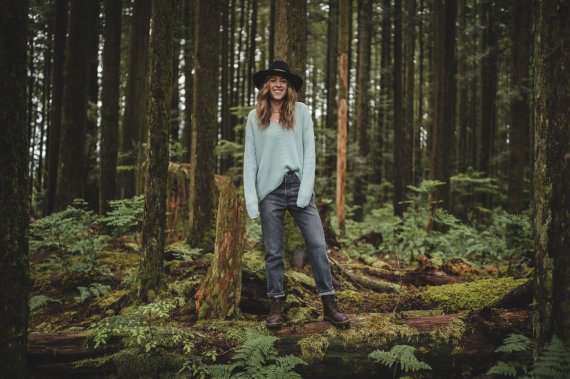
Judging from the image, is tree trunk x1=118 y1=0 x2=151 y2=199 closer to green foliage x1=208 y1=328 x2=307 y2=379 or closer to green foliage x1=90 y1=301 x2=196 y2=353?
green foliage x1=90 y1=301 x2=196 y2=353

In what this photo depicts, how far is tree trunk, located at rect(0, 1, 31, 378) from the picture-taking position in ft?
9.61

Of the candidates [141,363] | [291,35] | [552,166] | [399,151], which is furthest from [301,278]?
[399,151]

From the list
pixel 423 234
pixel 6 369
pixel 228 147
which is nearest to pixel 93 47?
pixel 228 147

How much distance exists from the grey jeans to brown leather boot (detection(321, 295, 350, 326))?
0.39 feet

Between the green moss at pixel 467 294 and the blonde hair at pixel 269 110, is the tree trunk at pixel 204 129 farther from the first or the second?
the green moss at pixel 467 294

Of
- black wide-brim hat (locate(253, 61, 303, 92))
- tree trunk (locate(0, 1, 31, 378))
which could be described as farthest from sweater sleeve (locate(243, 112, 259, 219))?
tree trunk (locate(0, 1, 31, 378))

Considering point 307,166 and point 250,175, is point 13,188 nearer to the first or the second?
point 250,175

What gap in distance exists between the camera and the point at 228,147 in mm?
19172

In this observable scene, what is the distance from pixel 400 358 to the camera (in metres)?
3.61

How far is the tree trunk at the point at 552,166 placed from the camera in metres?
3.11

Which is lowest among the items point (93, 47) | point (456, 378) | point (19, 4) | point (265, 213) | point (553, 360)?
point (456, 378)

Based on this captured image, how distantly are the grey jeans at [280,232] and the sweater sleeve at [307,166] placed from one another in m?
0.14

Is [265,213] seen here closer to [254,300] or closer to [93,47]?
[254,300]

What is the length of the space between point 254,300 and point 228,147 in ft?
47.2
